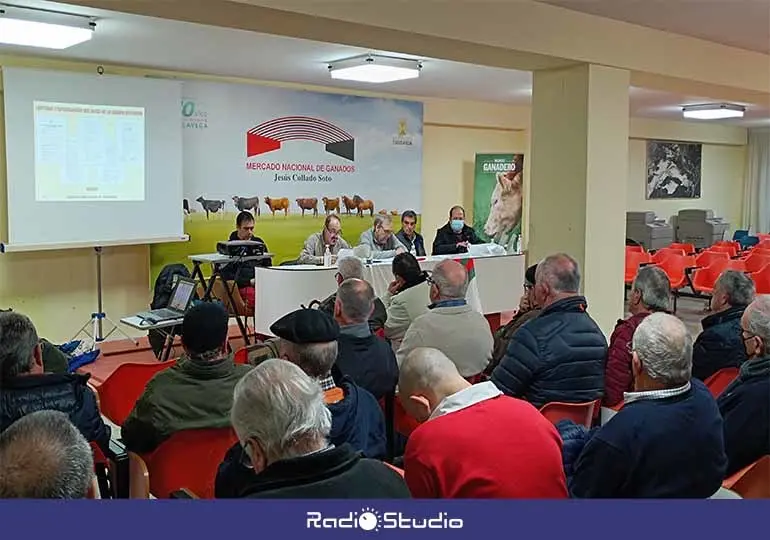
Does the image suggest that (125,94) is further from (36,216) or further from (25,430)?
(25,430)

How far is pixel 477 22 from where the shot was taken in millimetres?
4520

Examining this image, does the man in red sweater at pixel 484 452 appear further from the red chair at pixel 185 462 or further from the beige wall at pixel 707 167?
the beige wall at pixel 707 167

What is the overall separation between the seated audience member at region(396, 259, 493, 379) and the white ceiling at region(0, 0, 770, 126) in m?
3.17

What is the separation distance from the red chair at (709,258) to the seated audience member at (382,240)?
4.40 m

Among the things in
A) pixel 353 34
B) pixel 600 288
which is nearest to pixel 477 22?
pixel 353 34

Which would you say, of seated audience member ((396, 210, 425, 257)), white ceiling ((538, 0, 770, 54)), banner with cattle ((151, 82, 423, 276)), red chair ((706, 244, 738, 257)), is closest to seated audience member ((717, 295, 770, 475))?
white ceiling ((538, 0, 770, 54))

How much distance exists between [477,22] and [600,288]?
227cm

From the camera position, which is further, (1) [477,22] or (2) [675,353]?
(1) [477,22]

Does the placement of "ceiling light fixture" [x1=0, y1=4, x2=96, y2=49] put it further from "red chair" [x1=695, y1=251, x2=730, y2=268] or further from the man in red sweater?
"red chair" [x1=695, y1=251, x2=730, y2=268]

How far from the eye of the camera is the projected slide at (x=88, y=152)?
6.88 metres

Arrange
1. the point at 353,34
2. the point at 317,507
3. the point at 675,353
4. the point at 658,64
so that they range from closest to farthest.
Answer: the point at 317,507 → the point at 675,353 → the point at 353,34 → the point at 658,64

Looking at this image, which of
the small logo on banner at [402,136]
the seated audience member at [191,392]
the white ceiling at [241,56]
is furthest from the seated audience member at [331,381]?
the small logo on banner at [402,136]

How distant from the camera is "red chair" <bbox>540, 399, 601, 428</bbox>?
2988 millimetres

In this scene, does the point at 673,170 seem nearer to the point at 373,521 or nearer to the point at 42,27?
the point at 42,27
